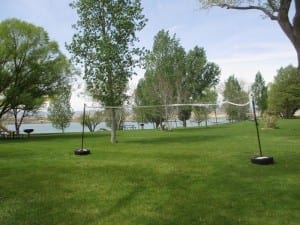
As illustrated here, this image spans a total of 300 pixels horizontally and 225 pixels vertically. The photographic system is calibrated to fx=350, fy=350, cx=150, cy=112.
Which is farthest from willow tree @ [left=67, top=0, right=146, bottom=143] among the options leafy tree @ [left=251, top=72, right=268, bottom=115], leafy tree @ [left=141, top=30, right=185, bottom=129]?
leafy tree @ [left=251, top=72, right=268, bottom=115]

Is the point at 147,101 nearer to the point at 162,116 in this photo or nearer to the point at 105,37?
the point at 162,116

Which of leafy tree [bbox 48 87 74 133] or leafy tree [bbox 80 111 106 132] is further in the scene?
leafy tree [bbox 80 111 106 132]

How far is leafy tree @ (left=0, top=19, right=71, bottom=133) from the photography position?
29.6m

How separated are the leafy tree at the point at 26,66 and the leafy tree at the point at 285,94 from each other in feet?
154

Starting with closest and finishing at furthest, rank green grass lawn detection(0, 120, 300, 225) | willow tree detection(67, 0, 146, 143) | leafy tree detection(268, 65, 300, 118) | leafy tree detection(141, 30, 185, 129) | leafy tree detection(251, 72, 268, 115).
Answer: green grass lawn detection(0, 120, 300, 225), willow tree detection(67, 0, 146, 143), leafy tree detection(141, 30, 185, 129), leafy tree detection(268, 65, 300, 118), leafy tree detection(251, 72, 268, 115)

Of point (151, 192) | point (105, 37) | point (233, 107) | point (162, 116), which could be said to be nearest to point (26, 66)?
point (105, 37)

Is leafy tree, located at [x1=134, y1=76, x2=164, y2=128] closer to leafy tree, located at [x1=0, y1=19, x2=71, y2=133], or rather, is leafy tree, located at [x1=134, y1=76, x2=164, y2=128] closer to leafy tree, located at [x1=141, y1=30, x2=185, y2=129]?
leafy tree, located at [x1=141, y1=30, x2=185, y2=129]

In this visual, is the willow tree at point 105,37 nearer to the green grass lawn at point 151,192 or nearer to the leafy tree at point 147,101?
the green grass lawn at point 151,192

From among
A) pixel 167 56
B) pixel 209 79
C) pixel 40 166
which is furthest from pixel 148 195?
pixel 209 79

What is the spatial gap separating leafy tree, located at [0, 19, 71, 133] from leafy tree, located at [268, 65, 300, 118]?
47.0 m

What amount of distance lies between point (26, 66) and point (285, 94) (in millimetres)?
52820

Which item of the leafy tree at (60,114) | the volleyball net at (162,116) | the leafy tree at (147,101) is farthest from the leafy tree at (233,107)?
the leafy tree at (60,114)

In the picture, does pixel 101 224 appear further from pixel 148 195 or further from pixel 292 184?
pixel 292 184

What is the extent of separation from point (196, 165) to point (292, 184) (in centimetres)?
354
